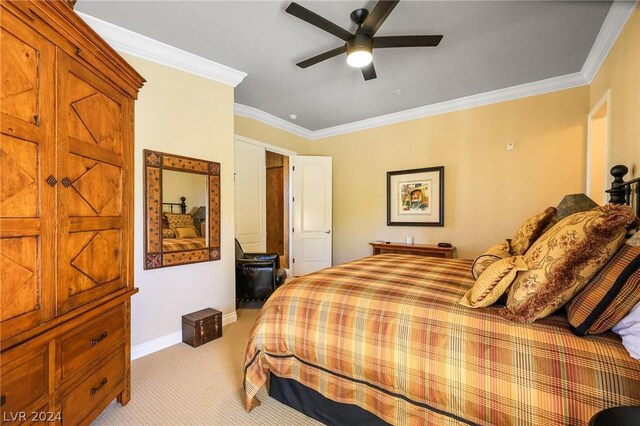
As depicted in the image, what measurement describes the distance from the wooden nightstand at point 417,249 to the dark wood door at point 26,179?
12.0 feet

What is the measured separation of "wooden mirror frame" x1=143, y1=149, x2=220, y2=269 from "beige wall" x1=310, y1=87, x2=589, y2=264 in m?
2.67

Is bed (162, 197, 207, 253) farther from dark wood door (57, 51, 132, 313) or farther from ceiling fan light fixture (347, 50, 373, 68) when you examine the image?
ceiling fan light fixture (347, 50, 373, 68)

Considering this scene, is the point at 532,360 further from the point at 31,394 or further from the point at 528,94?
the point at 528,94

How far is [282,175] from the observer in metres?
6.62

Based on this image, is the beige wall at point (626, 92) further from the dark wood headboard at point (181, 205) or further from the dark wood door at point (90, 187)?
the dark wood headboard at point (181, 205)

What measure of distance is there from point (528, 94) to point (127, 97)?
4171 mm

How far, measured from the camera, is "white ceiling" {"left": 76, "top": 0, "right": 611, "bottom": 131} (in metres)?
2.12

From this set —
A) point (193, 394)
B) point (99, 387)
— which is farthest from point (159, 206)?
point (193, 394)

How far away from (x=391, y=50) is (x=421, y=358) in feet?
8.63

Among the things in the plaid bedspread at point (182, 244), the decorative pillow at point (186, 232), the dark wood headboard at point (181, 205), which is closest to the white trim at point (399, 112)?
the dark wood headboard at point (181, 205)

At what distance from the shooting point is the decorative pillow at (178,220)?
2680 millimetres

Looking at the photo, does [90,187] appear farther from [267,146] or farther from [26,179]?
[267,146]

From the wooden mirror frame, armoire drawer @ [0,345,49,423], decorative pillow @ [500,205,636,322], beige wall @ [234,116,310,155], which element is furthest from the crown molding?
decorative pillow @ [500,205,636,322]

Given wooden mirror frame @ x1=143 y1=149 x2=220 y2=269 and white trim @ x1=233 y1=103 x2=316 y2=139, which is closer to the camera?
wooden mirror frame @ x1=143 y1=149 x2=220 y2=269
